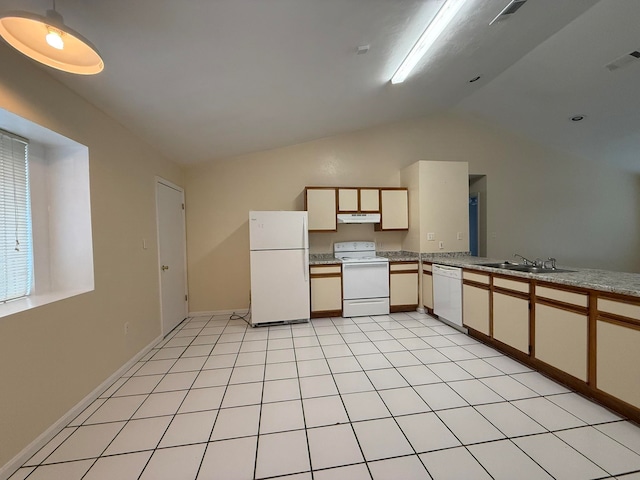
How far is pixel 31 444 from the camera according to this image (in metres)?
1.49

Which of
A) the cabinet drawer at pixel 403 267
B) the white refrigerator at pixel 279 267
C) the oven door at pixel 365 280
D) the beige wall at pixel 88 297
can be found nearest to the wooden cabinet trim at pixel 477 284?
the cabinet drawer at pixel 403 267

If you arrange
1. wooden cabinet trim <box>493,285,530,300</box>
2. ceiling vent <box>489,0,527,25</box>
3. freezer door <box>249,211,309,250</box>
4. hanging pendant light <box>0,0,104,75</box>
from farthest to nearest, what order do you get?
freezer door <box>249,211,309,250</box>
wooden cabinet trim <box>493,285,530,300</box>
ceiling vent <box>489,0,527,25</box>
hanging pendant light <box>0,0,104,75</box>

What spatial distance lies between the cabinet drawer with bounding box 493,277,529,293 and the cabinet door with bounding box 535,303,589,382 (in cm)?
17

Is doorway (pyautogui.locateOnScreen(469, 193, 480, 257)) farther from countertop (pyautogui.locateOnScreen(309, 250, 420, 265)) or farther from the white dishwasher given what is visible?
the white dishwasher

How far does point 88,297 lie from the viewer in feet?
6.54

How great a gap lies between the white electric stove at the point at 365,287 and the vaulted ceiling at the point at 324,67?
2.16 metres

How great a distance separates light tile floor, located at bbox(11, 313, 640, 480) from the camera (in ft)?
4.46

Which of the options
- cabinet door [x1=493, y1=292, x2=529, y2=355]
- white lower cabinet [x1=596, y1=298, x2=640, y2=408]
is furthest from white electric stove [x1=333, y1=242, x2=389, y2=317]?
white lower cabinet [x1=596, y1=298, x2=640, y2=408]

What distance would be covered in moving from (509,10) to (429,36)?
0.63 meters

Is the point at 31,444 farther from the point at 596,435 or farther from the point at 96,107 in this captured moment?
the point at 596,435

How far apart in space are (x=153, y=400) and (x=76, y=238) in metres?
1.41

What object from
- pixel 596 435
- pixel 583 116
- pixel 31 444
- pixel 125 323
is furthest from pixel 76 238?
pixel 583 116

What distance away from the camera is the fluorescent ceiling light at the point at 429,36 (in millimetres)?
1852

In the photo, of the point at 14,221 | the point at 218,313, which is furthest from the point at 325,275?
the point at 14,221
